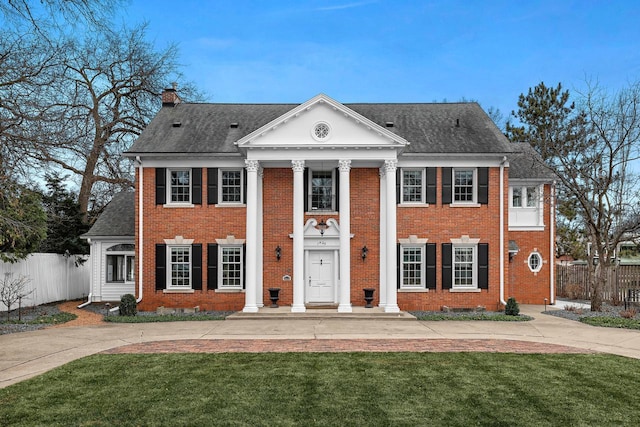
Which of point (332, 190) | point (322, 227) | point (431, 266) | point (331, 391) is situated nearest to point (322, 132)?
point (332, 190)

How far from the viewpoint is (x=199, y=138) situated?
21.3m

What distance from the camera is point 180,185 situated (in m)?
20.8

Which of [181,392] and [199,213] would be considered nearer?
[181,392]

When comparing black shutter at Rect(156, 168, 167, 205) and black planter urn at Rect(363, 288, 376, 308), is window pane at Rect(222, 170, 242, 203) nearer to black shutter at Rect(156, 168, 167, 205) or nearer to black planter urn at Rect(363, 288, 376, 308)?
black shutter at Rect(156, 168, 167, 205)

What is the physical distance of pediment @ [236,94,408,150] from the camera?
62.4 ft

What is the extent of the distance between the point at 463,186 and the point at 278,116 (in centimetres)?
830

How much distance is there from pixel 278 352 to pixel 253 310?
7.15m

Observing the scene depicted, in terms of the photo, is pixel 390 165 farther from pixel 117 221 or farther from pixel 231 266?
pixel 117 221

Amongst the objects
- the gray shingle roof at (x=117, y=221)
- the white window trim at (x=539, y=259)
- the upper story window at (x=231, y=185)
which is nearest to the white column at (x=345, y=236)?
the upper story window at (x=231, y=185)

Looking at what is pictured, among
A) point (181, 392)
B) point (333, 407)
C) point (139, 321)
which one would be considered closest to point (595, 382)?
point (333, 407)

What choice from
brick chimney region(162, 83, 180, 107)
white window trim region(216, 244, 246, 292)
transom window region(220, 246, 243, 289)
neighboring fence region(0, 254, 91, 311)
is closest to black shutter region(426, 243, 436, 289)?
white window trim region(216, 244, 246, 292)

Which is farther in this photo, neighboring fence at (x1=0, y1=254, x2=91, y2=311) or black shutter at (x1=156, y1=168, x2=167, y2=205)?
neighboring fence at (x1=0, y1=254, x2=91, y2=311)

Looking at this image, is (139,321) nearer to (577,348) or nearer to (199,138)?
(199,138)

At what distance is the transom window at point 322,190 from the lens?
2072cm
